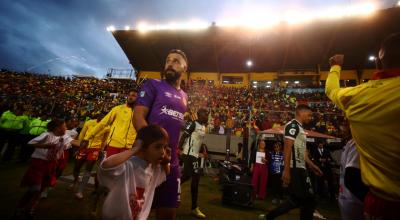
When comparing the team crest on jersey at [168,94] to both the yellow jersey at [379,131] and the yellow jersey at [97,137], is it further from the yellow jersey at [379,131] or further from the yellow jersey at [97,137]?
the yellow jersey at [97,137]

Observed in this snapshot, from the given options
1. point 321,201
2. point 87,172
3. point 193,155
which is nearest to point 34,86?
point 87,172

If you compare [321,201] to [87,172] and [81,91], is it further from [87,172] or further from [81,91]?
[81,91]

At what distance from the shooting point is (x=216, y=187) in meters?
9.11

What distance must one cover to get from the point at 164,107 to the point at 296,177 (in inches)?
115

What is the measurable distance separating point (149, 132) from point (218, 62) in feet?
92.5

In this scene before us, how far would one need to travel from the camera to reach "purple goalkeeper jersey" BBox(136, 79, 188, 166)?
2.49 meters

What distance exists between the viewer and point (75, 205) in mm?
5098

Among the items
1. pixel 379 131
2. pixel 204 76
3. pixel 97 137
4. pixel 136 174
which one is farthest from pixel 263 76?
pixel 136 174

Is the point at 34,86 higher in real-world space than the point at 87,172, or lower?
higher

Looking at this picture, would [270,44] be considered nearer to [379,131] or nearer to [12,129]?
[12,129]

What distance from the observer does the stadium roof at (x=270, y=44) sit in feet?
71.3

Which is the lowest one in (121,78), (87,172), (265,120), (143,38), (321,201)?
(321,201)

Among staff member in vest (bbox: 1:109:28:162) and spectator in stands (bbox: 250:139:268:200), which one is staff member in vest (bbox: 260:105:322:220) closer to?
spectator in stands (bbox: 250:139:268:200)

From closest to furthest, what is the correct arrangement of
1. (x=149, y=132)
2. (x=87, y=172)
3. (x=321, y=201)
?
(x=149, y=132), (x=87, y=172), (x=321, y=201)
